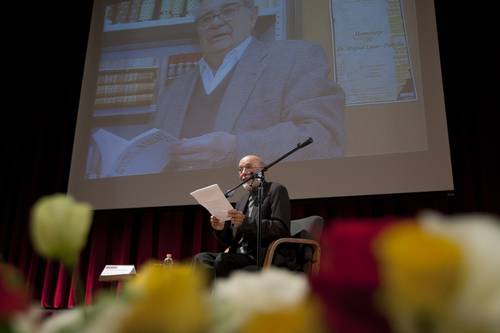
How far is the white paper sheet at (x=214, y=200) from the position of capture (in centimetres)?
246

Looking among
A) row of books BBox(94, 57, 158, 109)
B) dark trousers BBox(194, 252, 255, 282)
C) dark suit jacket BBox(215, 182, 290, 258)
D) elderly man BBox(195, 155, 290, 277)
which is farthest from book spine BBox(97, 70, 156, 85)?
dark trousers BBox(194, 252, 255, 282)

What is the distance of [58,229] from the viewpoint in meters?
0.21

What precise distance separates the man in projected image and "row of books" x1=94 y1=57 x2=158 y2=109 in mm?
194

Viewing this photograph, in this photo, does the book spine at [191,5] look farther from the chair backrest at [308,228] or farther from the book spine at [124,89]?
the chair backrest at [308,228]

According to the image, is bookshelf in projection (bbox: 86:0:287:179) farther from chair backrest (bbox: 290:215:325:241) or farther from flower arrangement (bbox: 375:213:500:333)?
flower arrangement (bbox: 375:213:500:333)

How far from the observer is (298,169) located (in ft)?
11.3

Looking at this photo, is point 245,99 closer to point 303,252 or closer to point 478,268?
point 303,252

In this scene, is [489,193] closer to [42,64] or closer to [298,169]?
[298,169]

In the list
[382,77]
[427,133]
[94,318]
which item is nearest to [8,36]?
[382,77]

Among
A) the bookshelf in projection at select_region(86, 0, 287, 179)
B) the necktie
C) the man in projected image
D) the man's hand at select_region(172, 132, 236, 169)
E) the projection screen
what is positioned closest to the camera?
the necktie

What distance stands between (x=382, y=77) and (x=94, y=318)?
3.48 m

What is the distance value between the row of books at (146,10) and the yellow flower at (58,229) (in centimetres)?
412

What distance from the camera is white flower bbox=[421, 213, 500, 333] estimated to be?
0.48ft

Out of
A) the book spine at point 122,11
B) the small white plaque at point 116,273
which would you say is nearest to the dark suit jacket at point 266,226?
the small white plaque at point 116,273
